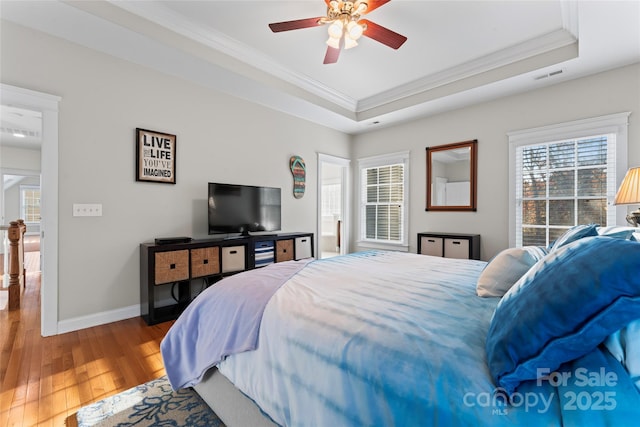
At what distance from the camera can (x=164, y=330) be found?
9.23ft

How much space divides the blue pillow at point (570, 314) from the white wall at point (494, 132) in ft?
11.7

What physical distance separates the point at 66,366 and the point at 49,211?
4.61ft

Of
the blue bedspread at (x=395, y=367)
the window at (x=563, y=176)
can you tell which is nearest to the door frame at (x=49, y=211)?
the blue bedspread at (x=395, y=367)

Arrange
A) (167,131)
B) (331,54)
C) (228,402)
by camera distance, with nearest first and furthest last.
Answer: (228,402), (331,54), (167,131)

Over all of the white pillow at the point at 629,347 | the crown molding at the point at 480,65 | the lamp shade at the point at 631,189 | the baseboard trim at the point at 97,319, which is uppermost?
the crown molding at the point at 480,65

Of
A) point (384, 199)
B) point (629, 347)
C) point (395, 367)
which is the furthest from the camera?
point (384, 199)

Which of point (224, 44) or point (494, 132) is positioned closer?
point (224, 44)

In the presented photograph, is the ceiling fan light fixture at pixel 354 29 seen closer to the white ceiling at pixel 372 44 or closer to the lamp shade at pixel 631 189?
the white ceiling at pixel 372 44

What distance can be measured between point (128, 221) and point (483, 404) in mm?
3484

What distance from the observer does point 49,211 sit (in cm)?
266

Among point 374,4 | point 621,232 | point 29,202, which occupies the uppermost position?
point 374,4

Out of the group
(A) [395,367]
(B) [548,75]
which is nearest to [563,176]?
(B) [548,75]

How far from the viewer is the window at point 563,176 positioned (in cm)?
323

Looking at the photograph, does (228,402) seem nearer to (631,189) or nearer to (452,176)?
(631,189)
